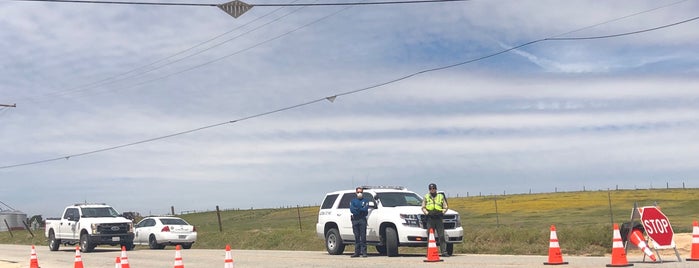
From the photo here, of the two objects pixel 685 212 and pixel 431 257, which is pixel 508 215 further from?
pixel 431 257

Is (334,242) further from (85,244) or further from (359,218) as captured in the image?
(85,244)

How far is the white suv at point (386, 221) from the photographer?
1998cm

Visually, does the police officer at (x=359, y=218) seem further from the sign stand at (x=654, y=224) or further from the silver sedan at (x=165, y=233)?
the silver sedan at (x=165, y=233)

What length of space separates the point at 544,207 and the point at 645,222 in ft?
162

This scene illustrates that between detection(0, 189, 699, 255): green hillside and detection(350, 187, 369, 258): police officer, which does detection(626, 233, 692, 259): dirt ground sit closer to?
detection(0, 189, 699, 255): green hillside

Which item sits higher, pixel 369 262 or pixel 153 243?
pixel 153 243

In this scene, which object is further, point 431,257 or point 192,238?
point 192,238

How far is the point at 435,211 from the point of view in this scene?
19281mm

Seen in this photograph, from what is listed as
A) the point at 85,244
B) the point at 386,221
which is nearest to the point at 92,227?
the point at 85,244

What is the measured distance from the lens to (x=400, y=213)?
2020 cm

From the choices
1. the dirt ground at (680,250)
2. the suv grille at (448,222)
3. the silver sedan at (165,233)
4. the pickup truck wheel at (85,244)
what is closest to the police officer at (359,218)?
the suv grille at (448,222)

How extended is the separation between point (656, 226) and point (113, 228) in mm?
21697

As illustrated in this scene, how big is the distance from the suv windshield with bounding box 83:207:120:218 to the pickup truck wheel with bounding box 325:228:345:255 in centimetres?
1267

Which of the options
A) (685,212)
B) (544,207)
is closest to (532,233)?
(685,212)
